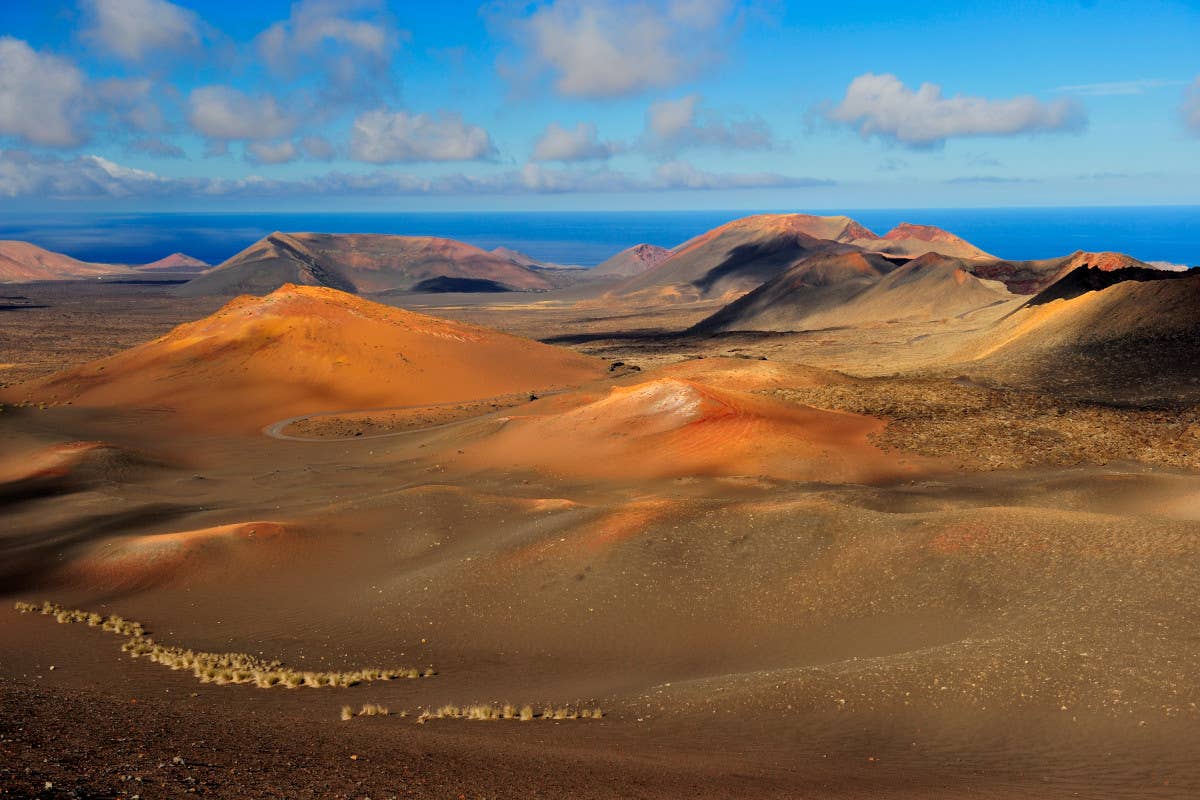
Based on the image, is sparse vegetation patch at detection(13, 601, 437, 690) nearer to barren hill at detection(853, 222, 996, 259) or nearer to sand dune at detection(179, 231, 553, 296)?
sand dune at detection(179, 231, 553, 296)

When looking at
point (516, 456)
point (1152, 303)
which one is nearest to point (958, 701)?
point (516, 456)

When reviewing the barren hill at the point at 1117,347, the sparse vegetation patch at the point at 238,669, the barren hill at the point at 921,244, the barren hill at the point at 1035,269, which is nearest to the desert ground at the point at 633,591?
the sparse vegetation patch at the point at 238,669

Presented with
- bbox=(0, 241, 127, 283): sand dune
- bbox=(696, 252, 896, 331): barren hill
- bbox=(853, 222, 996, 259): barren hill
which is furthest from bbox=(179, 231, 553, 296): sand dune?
bbox=(696, 252, 896, 331): barren hill

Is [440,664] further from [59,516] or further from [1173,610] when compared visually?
[59,516]

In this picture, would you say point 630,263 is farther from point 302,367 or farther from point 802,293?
point 302,367

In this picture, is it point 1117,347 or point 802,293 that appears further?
point 802,293

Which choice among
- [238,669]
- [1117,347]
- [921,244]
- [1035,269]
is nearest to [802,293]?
[1035,269]

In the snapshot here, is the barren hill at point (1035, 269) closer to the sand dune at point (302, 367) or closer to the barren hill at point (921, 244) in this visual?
the barren hill at point (921, 244)
